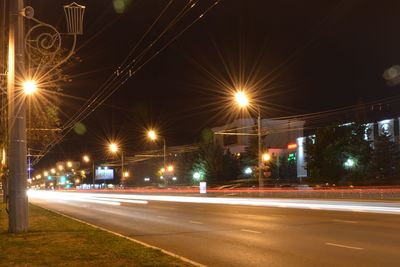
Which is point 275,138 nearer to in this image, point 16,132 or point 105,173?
point 105,173

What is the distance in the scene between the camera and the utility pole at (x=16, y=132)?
16.1m

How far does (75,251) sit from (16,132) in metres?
5.15

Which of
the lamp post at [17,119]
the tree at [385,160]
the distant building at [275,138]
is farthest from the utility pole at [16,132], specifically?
the distant building at [275,138]

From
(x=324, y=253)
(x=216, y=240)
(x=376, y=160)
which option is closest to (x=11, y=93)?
(x=216, y=240)

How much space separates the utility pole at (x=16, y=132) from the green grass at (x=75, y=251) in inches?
28.2

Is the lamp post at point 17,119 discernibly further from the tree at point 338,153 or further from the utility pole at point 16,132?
the tree at point 338,153

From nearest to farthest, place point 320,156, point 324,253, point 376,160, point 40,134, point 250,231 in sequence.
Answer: point 324,253, point 250,231, point 40,134, point 376,160, point 320,156

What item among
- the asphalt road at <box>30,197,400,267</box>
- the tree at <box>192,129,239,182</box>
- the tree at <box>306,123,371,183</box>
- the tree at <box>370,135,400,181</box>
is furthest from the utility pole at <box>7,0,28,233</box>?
the tree at <box>192,129,239,182</box>

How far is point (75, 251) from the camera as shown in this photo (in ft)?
40.7

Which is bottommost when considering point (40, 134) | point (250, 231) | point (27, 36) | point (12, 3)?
point (250, 231)

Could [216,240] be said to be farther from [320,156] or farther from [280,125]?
[280,125]

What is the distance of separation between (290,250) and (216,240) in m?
3.06

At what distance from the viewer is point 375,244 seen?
1392 cm

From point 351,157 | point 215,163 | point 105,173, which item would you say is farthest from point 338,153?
point 105,173
